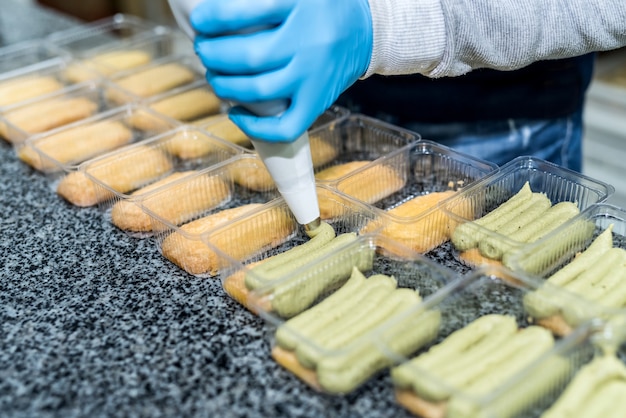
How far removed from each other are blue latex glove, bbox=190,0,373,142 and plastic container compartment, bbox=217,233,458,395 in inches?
12.1

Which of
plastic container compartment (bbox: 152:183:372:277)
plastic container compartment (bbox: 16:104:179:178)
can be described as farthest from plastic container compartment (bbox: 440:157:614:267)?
plastic container compartment (bbox: 16:104:179:178)

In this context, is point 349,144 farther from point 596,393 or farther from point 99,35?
point 99,35

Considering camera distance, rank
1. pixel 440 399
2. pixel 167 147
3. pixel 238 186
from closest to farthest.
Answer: pixel 440 399, pixel 238 186, pixel 167 147

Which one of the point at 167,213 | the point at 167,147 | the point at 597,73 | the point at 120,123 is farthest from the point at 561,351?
the point at 597,73

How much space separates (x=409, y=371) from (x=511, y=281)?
347 mm

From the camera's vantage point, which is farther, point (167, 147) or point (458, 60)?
point (167, 147)

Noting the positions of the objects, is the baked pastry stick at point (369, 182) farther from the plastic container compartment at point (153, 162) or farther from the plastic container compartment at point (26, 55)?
the plastic container compartment at point (26, 55)

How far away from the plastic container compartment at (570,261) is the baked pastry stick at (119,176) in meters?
1.15

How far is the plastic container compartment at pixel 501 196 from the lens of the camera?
164 cm

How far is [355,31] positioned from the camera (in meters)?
1.66

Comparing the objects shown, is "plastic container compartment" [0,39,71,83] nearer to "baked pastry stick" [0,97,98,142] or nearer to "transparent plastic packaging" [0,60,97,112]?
"transparent plastic packaging" [0,60,97,112]

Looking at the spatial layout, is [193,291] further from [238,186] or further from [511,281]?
[511,281]

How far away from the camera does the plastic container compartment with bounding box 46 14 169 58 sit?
3.22m

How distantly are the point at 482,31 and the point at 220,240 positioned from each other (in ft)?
2.73
